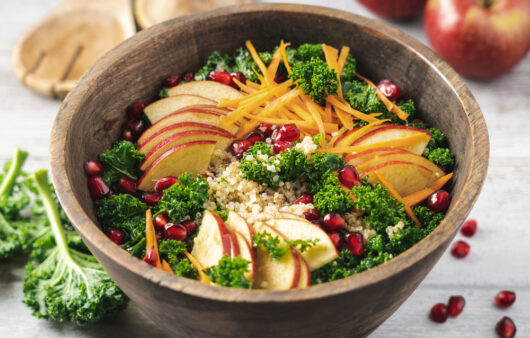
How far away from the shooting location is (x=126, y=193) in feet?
9.17

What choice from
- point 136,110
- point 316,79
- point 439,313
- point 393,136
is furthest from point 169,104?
point 439,313

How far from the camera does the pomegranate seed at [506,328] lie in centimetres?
303

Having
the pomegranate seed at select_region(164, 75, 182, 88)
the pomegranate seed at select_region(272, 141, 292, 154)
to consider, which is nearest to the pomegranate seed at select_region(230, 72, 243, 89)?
the pomegranate seed at select_region(164, 75, 182, 88)

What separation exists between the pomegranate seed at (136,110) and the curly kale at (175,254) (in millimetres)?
916

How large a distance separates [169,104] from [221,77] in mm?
338

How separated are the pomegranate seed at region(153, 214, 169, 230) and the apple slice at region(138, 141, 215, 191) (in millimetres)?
274

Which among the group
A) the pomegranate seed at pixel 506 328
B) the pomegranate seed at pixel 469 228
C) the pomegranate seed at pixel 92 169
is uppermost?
the pomegranate seed at pixel 92 169

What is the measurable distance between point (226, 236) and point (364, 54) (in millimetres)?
1496

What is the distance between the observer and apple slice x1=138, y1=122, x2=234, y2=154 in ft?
9.32

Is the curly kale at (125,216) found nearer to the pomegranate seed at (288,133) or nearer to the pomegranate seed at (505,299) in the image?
the pomegranate seed at (288,133)

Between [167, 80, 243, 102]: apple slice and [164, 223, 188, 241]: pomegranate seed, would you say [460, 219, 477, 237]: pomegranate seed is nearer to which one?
[167, 80, 243, 102]: apple slice

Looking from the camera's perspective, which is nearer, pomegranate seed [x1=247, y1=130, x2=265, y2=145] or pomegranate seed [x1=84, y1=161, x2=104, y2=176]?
pomegranate seed [x1=84, y1=161, x2=104, y2=176]

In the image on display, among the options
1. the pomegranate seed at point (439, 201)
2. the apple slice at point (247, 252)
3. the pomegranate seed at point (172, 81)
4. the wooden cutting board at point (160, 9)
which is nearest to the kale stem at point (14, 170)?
the pomegranate seed at point (172, 81)

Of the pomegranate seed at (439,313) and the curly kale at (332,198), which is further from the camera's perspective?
the pomegranate seed at (439,313)
